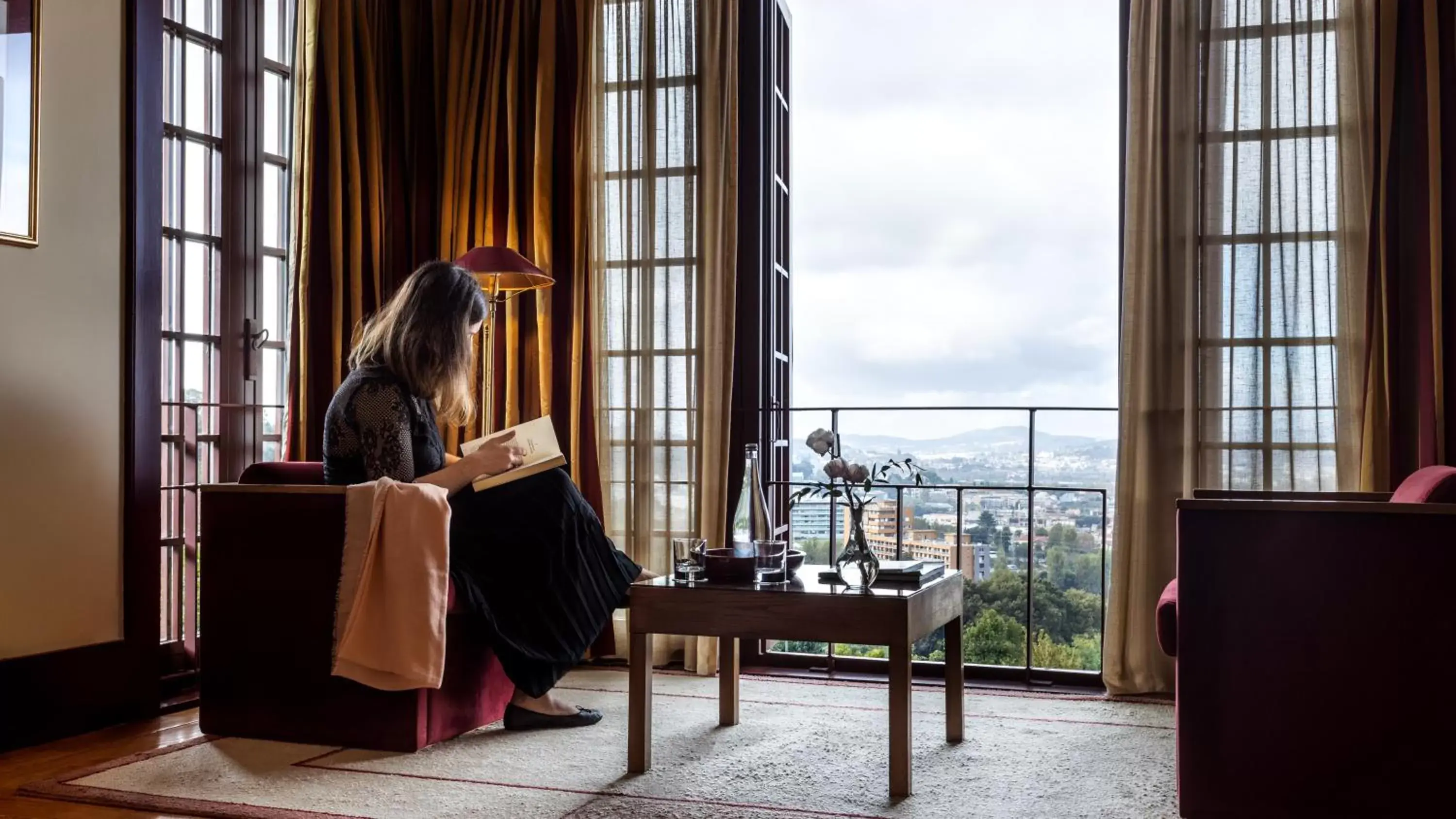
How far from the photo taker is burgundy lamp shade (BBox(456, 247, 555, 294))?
3729mm

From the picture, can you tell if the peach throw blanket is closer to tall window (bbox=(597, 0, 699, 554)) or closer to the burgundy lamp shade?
the burgundy lamp shade

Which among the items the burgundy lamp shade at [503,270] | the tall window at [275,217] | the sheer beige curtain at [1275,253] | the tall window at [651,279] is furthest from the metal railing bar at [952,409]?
the tall window at [275,217]

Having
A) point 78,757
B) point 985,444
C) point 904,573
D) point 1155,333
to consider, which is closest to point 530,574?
point 904,573

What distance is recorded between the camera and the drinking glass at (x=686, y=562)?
264cm

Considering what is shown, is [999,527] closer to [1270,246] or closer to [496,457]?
[1270,246]

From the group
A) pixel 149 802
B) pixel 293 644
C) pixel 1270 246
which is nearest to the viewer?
pixel 149 802

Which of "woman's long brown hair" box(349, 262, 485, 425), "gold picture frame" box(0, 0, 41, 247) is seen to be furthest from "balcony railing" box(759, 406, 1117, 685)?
"gold picture frame" box(0, 0, 41, 247)

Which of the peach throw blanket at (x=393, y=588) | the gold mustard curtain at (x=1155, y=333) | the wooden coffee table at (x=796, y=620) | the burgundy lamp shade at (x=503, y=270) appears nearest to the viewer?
the wooden coffee table at (x=796, y=620)

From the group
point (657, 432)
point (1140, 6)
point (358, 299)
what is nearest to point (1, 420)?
point (358, 299)

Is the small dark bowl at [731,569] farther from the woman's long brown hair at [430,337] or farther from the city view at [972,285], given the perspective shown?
the city view at [972,285]

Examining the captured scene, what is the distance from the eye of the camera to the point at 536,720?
9.89 feet

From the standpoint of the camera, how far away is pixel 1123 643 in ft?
11.5

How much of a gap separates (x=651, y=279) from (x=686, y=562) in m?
1.59

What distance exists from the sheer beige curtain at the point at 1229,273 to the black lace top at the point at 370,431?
2.12m
